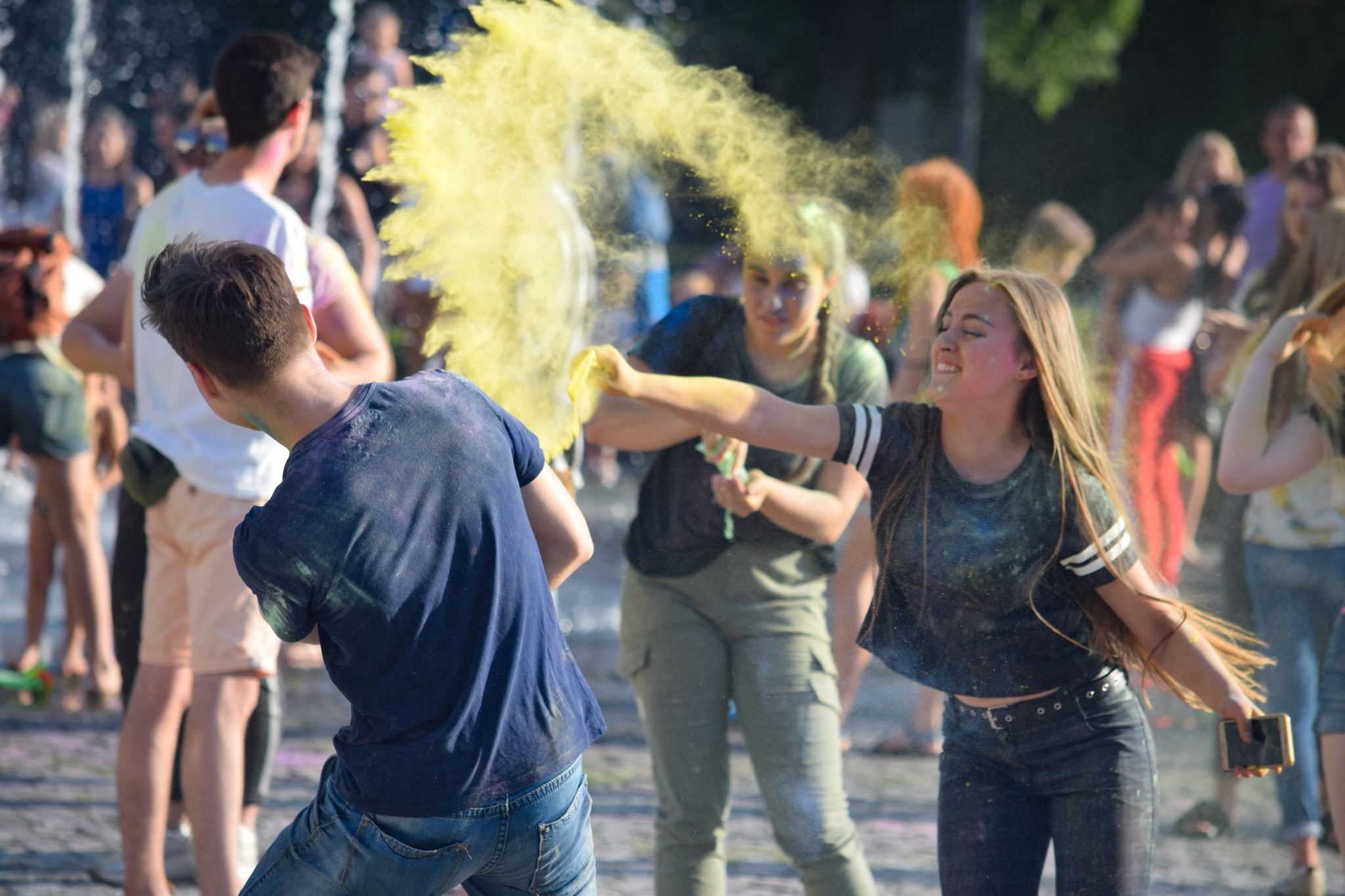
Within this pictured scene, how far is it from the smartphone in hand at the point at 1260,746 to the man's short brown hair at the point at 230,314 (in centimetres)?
176

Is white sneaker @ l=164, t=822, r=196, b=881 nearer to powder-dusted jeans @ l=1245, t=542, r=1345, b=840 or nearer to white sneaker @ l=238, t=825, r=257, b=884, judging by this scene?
white sneaker @ l=238, t=825, r=257, b=884

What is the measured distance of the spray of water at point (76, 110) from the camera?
8023 mm

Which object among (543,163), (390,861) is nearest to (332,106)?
(543,163)

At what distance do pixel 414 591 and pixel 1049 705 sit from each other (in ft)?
4.00

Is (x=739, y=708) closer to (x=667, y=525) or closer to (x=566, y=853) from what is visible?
(x=667, y=525)

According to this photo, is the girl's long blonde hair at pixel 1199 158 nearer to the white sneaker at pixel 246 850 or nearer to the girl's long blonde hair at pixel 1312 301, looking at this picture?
the girl's long blonde hair at pixel 1312 301

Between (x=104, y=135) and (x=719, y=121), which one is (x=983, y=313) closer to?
(x=719, y=121)

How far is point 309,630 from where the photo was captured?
1.95 meters

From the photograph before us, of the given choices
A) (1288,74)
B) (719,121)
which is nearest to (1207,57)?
(1288,74)

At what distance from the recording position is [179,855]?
350cm

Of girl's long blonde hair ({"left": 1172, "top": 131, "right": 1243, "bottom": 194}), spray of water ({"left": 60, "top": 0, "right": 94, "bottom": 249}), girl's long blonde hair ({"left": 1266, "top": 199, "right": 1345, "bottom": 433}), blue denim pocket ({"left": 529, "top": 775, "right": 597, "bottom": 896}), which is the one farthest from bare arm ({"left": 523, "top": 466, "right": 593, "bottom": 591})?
spray of water ({"left": 60, "top": 0, "right": 94, "bottom": 249})

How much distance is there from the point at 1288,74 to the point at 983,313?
12140 mm

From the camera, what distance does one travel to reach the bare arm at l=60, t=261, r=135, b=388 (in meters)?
3.24

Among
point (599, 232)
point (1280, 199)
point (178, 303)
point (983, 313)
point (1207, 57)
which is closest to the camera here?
point (178, 303)
